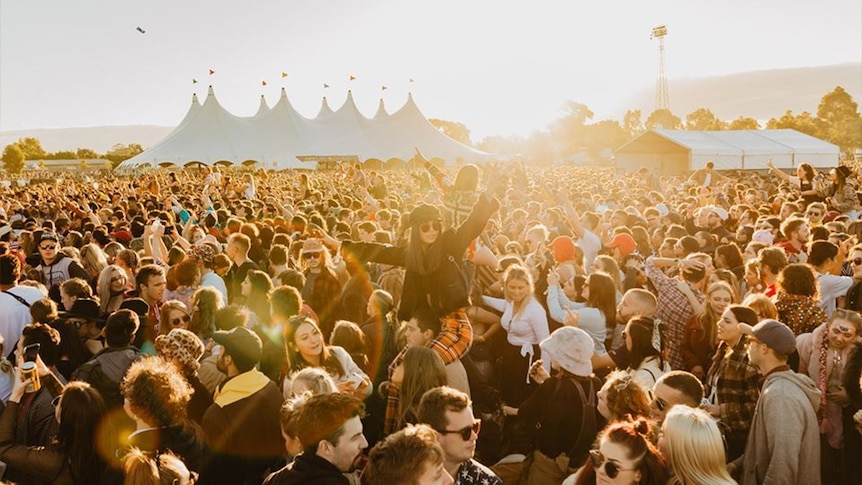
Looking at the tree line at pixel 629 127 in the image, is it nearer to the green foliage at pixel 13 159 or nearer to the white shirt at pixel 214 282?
the white shirt at pixel 214 282

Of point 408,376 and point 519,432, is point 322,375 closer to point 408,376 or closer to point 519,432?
point 408,376

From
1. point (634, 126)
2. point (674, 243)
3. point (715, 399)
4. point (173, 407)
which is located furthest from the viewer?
point (634, 126)

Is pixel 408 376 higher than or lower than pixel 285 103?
lower

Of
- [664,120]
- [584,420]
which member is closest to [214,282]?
[584,420]

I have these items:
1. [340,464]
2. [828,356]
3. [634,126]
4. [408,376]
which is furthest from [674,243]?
[634,126]

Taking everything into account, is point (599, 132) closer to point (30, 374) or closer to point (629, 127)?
point (629, 127)

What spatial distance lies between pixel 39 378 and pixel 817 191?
11089 millimetres

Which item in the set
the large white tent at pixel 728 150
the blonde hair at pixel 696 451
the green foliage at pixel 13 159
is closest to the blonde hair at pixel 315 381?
the blonde hair at pixel 696 451

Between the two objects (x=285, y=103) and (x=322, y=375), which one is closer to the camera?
(x=322, y=375)

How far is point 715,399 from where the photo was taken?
3.68m

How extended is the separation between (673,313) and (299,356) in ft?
9.61

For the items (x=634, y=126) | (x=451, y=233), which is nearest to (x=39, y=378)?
(x=451, y=233)

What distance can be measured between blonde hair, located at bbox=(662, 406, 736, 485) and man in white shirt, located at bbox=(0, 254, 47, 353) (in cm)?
491

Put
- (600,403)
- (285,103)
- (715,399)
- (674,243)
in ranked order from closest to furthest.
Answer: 1. (600,403)
2. (715,399)
3. (674,243)
4. (285,103)
